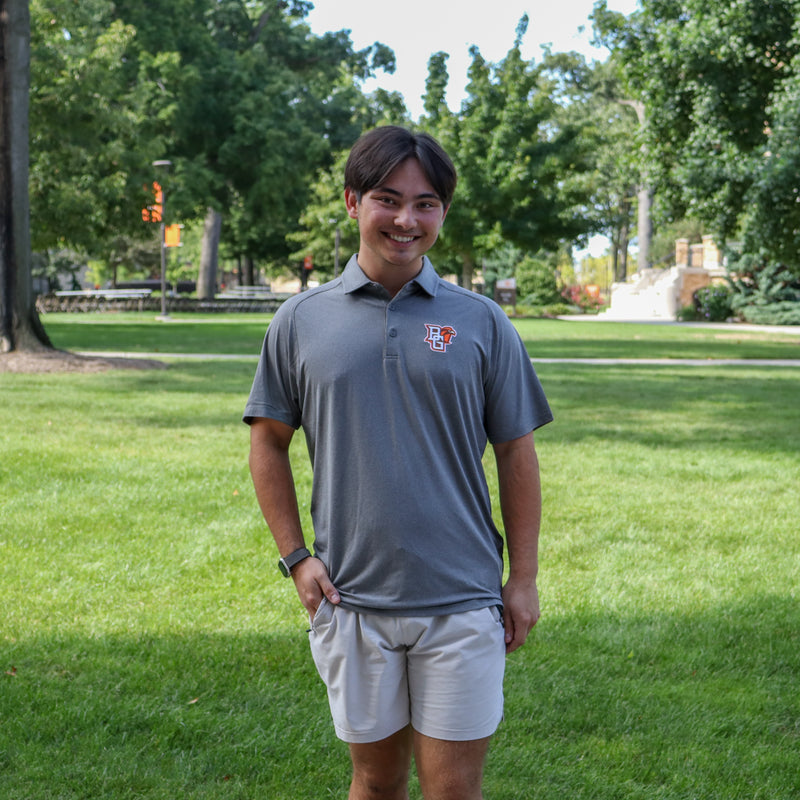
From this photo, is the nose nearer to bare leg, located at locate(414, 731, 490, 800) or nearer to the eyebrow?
the eyebrow

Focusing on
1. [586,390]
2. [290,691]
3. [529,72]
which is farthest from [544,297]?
[290,691]

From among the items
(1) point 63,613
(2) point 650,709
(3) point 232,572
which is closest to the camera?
(2) point 650,709

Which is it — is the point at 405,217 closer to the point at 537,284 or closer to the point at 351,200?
the point at 351,200

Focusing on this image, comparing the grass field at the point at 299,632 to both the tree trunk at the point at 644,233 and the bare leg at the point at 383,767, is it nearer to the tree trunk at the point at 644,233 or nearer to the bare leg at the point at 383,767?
the bare leg at the point at 383,767

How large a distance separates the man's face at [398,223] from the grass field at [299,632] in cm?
183

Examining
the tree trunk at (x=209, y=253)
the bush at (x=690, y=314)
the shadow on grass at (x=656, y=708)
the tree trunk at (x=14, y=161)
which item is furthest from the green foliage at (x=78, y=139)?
the bush at (x=690, y=314)

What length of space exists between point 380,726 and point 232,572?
3270 mm

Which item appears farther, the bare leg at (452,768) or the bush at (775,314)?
the bush at (775,314)

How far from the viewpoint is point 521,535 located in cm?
244

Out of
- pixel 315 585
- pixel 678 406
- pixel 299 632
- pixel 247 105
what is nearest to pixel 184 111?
pixel 247 105

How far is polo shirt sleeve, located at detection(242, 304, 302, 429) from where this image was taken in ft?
7.97

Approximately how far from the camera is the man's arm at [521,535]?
242 cm

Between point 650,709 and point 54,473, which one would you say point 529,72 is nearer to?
point 54,473

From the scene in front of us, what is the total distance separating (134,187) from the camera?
24.8 meters
